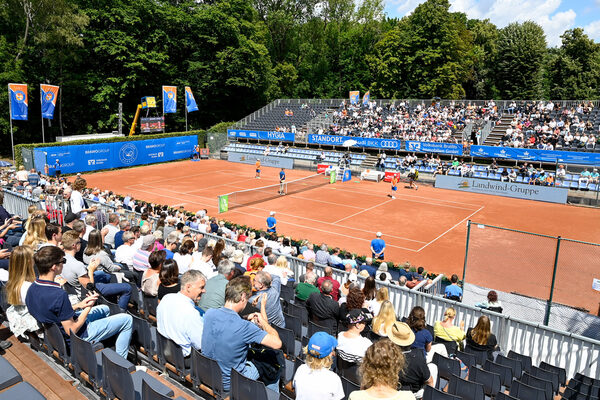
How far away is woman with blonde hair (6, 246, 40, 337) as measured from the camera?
5.73 metres

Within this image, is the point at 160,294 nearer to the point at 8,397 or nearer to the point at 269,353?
the point at 269,353

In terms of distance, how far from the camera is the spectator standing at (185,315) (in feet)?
18.8

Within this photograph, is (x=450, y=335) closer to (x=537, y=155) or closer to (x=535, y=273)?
(x=535, y=273)

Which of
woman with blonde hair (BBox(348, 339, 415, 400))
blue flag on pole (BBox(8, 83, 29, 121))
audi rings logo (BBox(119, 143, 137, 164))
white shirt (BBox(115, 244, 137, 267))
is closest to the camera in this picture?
woman with blonde hair (BBox(348, 339, 415, 400))

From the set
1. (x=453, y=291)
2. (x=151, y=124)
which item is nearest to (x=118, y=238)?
(x=453, y=291)

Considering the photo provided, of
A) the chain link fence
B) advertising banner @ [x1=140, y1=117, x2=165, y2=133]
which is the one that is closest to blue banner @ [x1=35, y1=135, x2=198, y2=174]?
advertising banner @ [x1=140, y1=117, x2=165, y2=133]

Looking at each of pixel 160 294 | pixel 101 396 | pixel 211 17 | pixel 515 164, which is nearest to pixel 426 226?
pixel 515 164

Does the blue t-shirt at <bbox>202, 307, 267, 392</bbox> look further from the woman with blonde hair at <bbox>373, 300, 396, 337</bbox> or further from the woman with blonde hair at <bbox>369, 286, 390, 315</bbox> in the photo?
the woman with blonde hair at <bbox>369, 286, 390, 315</bbox>

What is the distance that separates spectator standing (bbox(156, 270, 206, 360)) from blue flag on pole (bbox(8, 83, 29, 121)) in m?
35.8

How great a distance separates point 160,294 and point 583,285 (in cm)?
1240

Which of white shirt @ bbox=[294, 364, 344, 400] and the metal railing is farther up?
white shirt @ bbox=[294, 364, 344, 400]

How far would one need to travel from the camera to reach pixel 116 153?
42.9 m

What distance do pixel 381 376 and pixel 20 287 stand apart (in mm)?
4787

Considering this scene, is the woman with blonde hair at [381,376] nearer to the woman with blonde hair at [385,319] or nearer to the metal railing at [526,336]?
the woman with blonde hair at [385,319]
